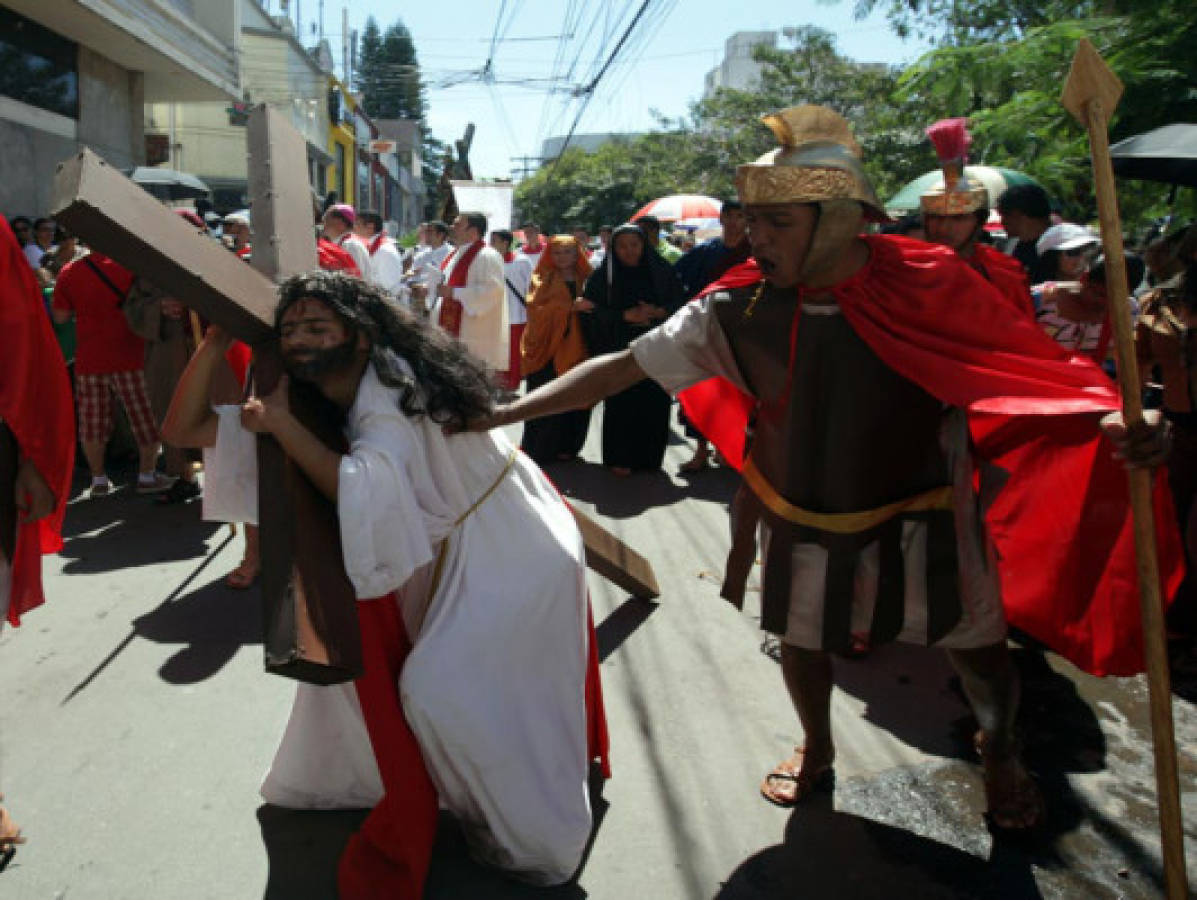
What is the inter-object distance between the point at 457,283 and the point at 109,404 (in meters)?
3.16

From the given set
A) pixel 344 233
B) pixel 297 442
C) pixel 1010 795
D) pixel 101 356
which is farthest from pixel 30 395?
pixel 344 233

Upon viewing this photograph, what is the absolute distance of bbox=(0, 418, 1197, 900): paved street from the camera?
2502 mm

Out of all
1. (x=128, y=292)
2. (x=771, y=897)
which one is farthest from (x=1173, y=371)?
(x=128, y=292)

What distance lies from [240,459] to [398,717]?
2.74 ft

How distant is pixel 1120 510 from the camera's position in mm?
2512

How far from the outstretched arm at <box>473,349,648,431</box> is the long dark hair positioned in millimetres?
94

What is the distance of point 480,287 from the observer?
8367mm

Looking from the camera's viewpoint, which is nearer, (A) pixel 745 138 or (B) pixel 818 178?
(B) pixel 818 178

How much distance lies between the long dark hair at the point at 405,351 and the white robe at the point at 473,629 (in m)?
0.05

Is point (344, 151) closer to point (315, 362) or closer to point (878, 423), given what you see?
point (315, 362)

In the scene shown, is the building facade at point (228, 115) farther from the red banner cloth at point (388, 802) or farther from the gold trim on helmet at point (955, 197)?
the red banner cloth at point (388, 802)

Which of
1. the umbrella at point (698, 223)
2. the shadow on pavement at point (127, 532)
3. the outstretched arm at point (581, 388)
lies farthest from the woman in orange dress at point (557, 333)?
the umbrella at point (698, 223)

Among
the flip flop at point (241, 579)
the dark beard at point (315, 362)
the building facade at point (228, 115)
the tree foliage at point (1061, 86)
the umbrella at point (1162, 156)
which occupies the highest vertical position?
the building facade at point (228, 115)

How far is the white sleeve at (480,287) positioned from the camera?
836cm
